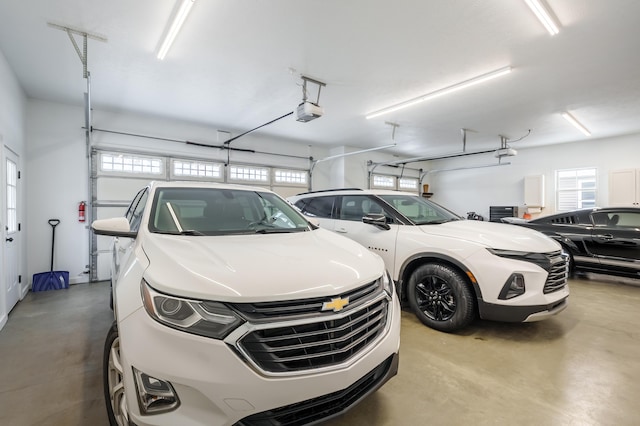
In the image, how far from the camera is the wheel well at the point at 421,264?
2682 millimetres

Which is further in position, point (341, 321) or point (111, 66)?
point (111, 66)

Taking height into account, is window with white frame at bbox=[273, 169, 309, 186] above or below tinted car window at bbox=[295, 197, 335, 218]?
above

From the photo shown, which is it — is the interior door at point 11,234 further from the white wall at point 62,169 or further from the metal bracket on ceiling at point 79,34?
the metal bracket on ceiling at point 79,34

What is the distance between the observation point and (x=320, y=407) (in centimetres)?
123

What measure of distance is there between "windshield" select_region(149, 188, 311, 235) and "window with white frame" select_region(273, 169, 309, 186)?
17.7ft

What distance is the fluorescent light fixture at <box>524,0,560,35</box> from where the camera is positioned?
101 inches

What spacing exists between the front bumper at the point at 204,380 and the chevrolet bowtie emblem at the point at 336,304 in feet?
0.86

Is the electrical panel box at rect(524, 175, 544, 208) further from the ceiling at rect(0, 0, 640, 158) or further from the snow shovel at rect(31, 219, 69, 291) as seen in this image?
the snow shovel at rect(31, 219, 69, 291)

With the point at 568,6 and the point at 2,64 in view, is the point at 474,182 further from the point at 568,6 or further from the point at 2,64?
the point at 2,64

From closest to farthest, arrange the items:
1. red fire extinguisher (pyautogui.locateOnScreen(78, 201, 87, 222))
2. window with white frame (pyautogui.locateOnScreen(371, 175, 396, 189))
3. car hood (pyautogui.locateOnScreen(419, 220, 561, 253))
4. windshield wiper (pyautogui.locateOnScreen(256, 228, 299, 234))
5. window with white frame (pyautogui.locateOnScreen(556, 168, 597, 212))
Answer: windshield wiper (pyautogui.locateOnScreen(256, 228, 299, 234))
car hood (pyautogui.locateOnScreen(419, 220, 561, 253))
red fire extinguisher (pyautogui.locateOnScreen(78, 201, 87, 222))
window with white frame (pyautogui.locateOnScreen(556, 168, 597, 212))
window with white frame (pyautogui.locateOnScreen(371, 175, 396, 189))

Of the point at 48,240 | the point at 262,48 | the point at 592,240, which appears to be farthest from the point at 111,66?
the point at 592,240

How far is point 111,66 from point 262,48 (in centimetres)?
216

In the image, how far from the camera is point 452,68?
12.6ft

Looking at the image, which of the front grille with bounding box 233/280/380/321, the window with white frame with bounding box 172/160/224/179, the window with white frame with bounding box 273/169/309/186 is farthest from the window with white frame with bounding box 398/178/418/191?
the front grille with bounding box 233/280/380/321
